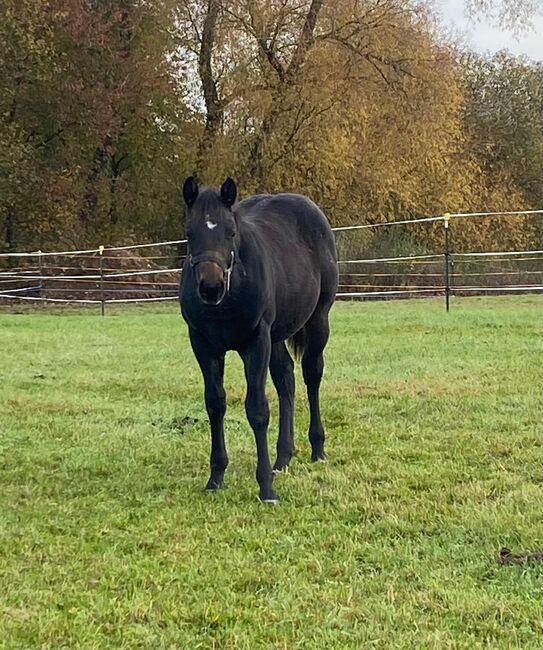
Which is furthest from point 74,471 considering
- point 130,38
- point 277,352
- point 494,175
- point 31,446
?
point 494,175

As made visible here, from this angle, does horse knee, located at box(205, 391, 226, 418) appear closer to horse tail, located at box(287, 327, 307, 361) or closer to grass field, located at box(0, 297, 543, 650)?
grass field, located at box(0, 297, 543, 650)

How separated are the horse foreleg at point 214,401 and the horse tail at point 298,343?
957mm

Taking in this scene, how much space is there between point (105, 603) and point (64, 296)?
55.3 feet

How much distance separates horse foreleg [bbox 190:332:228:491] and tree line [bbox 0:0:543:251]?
16495 millimetres

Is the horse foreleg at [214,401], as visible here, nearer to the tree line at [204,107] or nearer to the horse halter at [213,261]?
the horse halter at [213,261]

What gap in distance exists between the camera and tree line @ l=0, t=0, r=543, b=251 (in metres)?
20.4

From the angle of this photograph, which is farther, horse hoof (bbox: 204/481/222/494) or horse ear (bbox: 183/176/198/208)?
horse hoof (bbox: 204/481/222/494)

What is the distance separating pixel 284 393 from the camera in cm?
505

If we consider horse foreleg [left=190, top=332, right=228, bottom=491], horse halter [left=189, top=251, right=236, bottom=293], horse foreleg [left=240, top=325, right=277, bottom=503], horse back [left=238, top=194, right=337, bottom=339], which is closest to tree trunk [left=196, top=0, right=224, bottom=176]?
horse back [left=238, top=194, right=337, bottom=339]

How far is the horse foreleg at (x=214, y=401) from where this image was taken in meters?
4.34

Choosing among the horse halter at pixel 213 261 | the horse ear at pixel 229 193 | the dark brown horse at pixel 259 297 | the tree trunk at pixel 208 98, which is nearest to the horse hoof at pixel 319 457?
the dark brown horse at pixel 259 297

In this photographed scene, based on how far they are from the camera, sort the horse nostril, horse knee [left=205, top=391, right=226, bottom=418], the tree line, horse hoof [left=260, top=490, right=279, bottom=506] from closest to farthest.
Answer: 1. the horse nostril
2. horse hoof [left=260, top=490, right=279, bottom=506]
3. horse knee [left=205, top=391, right=226, bottom=418]
4. the tree line

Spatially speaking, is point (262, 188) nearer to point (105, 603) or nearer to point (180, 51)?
point (180, 51)

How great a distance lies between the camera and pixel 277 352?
5.11m
